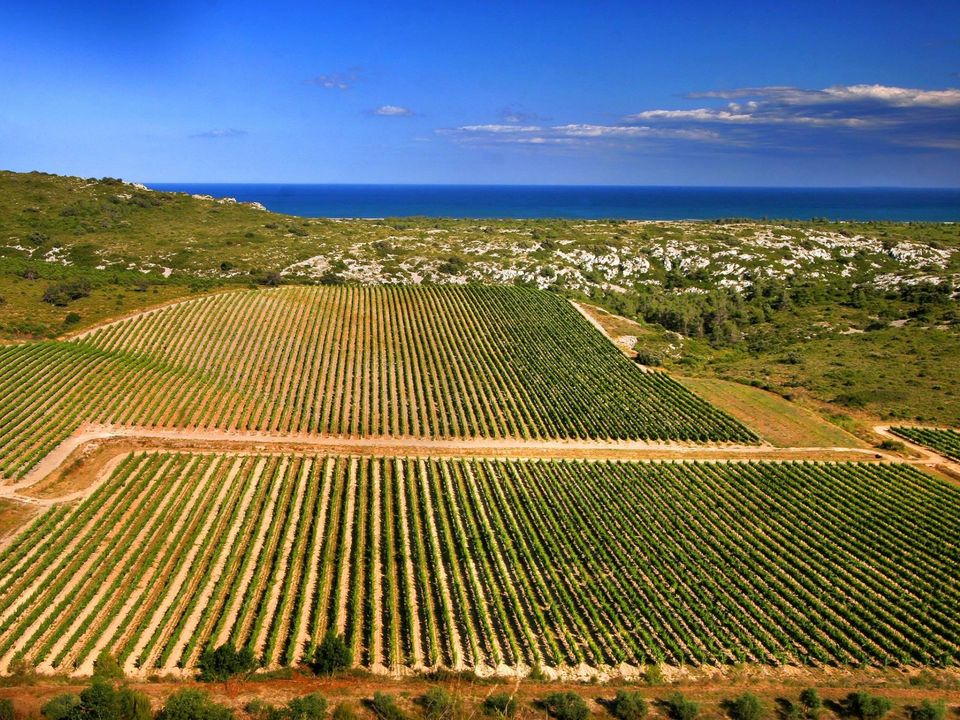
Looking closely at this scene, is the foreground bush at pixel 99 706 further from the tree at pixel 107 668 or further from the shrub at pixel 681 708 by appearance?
the shrub at pixel 681 708

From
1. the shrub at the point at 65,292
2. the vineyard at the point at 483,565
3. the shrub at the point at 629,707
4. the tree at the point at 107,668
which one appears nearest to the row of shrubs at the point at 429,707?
the shrub at the point at 629,707

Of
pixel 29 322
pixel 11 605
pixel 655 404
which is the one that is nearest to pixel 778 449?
pixel 655 404

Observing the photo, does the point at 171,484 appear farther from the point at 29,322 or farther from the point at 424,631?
the point at 29,322

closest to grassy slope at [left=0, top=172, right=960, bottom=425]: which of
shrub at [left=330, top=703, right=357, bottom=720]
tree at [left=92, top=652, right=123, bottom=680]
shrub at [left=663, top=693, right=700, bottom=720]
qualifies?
shrub at [left=663, top=693, right=700, bottom=720]

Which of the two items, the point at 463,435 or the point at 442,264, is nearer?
the point at 463,435

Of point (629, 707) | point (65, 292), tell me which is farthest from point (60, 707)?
point (65, 292)

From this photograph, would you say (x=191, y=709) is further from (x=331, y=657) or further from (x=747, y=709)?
(x=747, y=709)

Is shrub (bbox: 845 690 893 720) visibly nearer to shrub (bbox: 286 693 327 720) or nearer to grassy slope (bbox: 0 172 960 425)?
shrub (bbox: 286 693 327 720)
